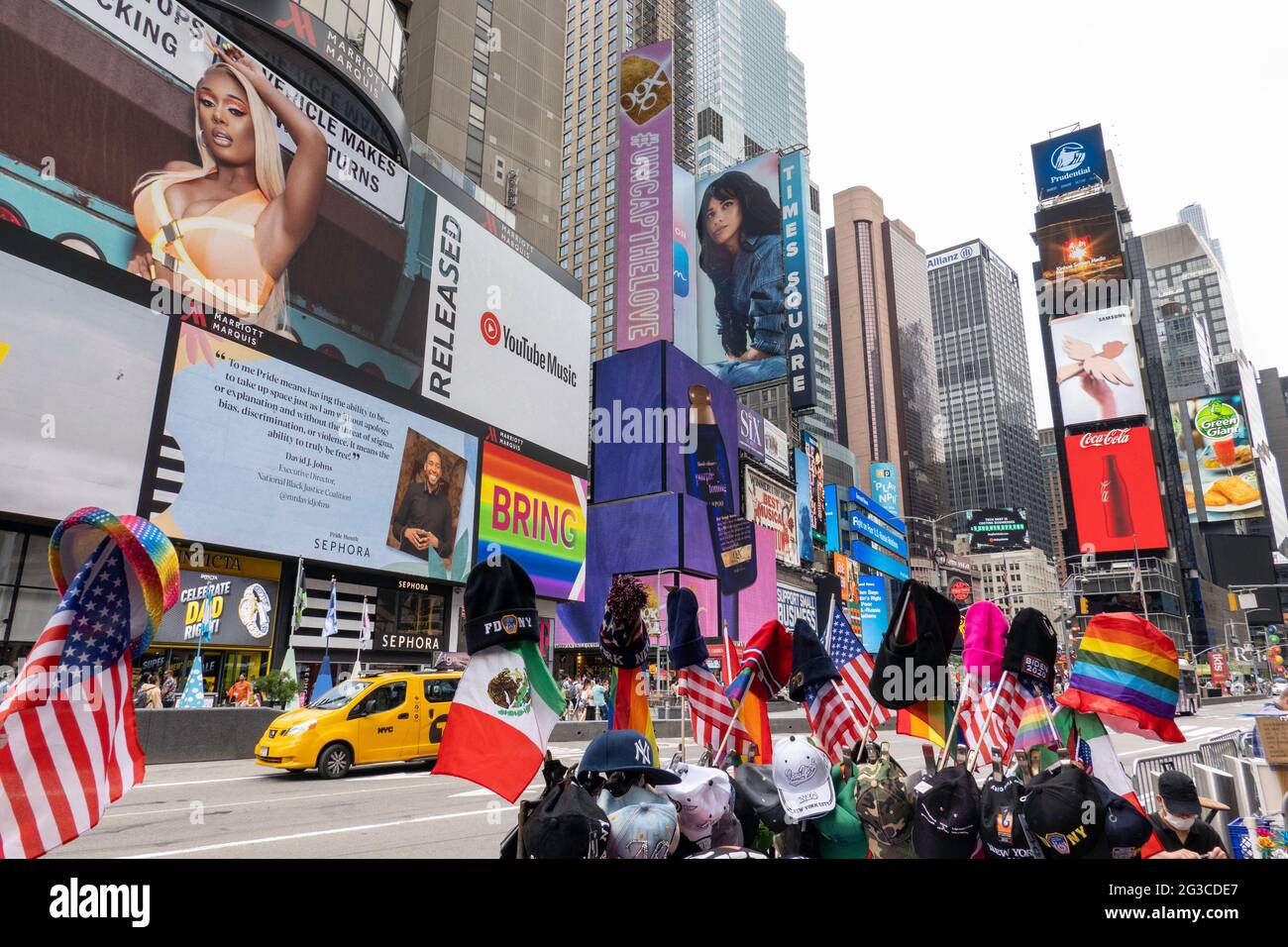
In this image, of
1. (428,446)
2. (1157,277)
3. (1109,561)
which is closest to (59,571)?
(428,446)

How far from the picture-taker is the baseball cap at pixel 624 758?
3.45 m

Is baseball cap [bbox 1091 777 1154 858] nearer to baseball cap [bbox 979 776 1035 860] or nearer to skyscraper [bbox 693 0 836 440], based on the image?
baseball cap [bbox 979 776 1035 860]

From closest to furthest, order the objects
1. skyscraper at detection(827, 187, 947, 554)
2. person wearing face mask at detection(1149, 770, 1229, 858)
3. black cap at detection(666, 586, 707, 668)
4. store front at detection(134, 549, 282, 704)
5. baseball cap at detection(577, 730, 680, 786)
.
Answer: baseball cap at detection(577, 730, 680, 786) < person wearing face mask at detection(1149, 770, 1229, 858) < black cap at detection(666, 586, 707, 668) < store front at detection(134, 549, 282, 704) < skyscraper at detection(827, 187, 947, 554)

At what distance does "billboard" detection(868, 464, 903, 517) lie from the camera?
131125 millimetres

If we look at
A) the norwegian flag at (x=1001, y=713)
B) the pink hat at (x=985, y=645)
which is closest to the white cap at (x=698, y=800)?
the norwegian flag at (x=1001, y=713)

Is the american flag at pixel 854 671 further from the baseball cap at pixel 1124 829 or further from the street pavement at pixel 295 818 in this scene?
the street pavement at pixel 295 818

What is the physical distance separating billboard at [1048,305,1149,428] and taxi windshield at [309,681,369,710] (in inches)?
2810

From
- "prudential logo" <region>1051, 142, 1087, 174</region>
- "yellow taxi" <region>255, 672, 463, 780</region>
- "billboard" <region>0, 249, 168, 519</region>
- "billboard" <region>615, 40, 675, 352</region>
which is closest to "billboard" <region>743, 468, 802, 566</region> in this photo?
"billboard" <region>615, 40, 675, 352</region>

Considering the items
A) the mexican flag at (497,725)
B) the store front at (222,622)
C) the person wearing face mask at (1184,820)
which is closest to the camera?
the mexican flag at (497,725)

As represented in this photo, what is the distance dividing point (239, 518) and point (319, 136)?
47.1 feet

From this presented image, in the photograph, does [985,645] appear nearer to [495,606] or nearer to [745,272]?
[495,606]

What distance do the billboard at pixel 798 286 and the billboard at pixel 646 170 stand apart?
13536 millimetres

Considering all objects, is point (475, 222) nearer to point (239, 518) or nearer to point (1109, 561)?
point (239, 518)

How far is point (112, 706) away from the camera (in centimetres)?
302
